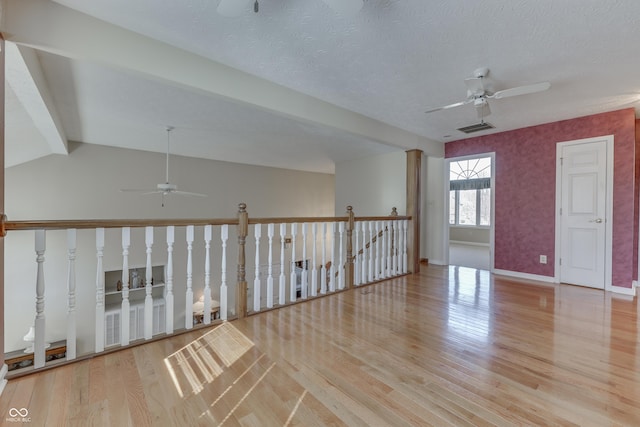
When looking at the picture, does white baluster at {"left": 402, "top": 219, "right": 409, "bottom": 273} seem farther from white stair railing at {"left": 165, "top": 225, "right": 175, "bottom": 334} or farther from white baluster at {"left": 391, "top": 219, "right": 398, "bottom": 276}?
white stair railing at {"left": 165, "top": 225, "right": 175, "bottom": 334}

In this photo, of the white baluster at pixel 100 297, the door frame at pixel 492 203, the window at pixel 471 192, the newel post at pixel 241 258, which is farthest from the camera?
the window at pixel 471 192

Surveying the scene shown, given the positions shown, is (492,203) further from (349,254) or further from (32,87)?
(32,87)

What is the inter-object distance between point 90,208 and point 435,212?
681cm

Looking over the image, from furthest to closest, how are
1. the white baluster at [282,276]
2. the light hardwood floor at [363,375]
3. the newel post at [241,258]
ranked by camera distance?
the white baluster at [282,276] < the newel post at [241,258] < the light hardwood floor at [363,375]

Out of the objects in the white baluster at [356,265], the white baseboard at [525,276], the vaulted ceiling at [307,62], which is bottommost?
the white baseboard at [525,276]

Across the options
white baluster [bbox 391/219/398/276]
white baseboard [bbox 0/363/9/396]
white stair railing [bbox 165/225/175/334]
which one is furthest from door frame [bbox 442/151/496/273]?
white baseboard [bbox 0/363/9/396]

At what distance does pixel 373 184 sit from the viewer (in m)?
6.35

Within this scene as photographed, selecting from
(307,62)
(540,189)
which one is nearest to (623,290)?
(540,189)

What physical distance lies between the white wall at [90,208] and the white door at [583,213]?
6.26 meters

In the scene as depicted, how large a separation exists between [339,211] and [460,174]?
4.56 meters

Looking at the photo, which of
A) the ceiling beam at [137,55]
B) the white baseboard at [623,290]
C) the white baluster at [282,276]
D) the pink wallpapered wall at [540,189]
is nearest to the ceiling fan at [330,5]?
the ceiling beam at [137,55]

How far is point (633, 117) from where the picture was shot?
3.52m

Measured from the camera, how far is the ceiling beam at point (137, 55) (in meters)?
1.77

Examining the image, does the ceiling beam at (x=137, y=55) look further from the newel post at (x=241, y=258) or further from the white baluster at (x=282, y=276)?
the white baluster at (x=282, y=276)
